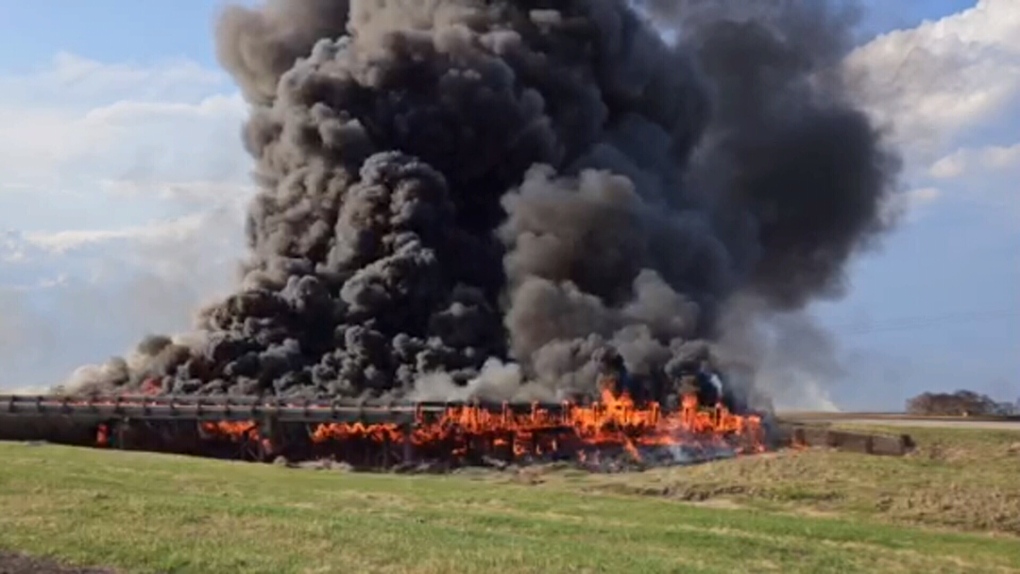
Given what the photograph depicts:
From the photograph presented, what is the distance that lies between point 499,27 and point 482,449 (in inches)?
1202

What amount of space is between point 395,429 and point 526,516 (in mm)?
19241

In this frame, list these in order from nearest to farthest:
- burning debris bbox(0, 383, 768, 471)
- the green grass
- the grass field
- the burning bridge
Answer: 1. the grass field
2. the green grass
3. burning debris bbox(0, 383, 768, 471)
4. the burning bridge

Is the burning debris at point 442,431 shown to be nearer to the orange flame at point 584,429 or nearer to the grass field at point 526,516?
the orange flame at point 584,429

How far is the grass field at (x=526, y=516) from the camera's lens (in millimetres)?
18219

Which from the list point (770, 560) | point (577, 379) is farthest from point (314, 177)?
point (770, 560)

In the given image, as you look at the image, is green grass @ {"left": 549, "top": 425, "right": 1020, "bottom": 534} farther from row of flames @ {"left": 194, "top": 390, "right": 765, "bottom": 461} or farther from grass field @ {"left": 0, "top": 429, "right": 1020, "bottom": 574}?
row of flames @ {"left": 194, "top": 390, "right": 765, "bottom": 461}

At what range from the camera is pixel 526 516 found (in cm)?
2566

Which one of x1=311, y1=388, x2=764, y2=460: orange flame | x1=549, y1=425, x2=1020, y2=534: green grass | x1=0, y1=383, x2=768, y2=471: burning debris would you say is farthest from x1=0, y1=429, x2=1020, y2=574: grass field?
x1=311, y1=388, x2=764, y2=460: orange flame

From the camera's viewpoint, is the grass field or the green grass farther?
the green grass

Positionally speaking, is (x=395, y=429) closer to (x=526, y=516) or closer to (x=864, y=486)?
(x=864, y=486)

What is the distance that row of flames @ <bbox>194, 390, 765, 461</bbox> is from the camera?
41.8 m

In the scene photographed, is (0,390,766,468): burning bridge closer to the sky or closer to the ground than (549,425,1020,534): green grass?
closer to the sky

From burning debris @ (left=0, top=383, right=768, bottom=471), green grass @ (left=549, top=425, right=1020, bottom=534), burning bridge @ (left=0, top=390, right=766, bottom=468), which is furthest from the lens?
burning bridge @ (left=0, top=390, right=766, bottom=468)

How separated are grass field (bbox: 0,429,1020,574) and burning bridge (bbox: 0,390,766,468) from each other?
3.63 m
